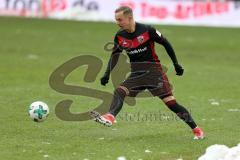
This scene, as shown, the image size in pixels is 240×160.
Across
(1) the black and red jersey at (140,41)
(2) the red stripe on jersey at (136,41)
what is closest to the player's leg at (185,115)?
(1) the black and red jersey at (140,41)

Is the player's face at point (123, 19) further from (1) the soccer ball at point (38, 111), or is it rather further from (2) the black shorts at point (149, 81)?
(1) the soccer ball at point (38, 111)

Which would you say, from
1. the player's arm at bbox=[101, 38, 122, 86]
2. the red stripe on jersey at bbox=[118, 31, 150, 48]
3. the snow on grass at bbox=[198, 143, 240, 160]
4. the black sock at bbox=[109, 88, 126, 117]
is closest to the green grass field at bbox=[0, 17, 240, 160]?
the black sock at bbox=[109, 88, 126, 117]

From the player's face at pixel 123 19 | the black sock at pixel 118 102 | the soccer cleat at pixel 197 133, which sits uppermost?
the player's face at pixel 123 19

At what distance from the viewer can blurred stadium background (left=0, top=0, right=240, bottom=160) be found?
10.4 m

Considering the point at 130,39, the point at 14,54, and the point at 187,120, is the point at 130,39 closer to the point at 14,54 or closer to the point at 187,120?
the point at 187,120

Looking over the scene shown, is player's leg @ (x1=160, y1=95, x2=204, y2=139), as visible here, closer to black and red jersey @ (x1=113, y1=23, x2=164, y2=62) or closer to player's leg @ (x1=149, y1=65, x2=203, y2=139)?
player's leg @ (x1=149, y1=65, x2=203, y2=139)

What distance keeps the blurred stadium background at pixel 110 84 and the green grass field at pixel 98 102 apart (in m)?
0.02

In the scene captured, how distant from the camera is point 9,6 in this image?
34750 mm

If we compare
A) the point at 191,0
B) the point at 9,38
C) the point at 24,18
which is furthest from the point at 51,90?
the point at 191,0

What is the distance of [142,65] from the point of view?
1118 cm

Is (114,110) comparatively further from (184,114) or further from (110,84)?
(110,84)

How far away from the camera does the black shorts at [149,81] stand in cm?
1112

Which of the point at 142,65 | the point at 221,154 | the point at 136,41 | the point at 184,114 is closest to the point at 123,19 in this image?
the point at 136,41

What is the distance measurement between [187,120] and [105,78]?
1414mm
